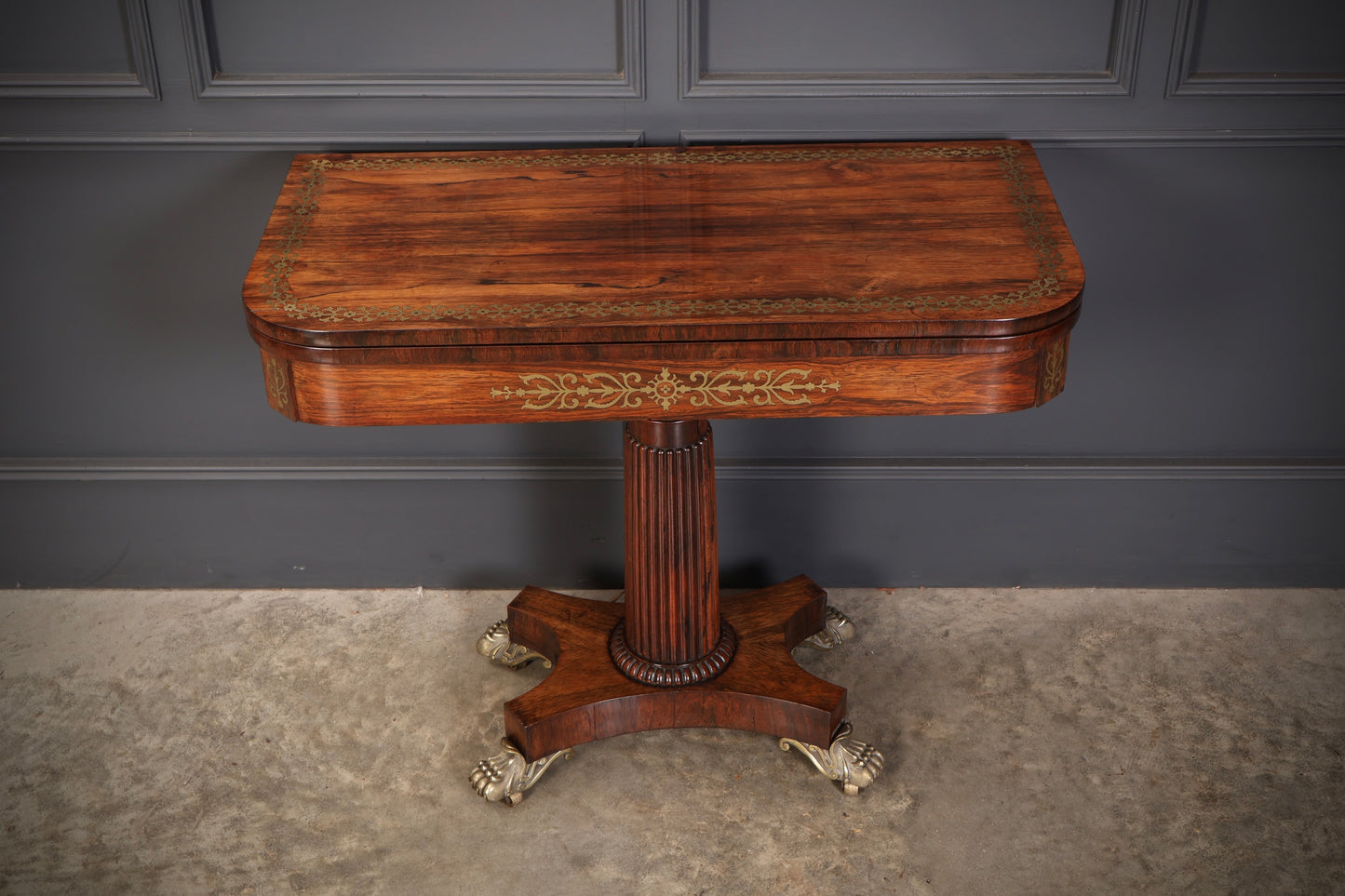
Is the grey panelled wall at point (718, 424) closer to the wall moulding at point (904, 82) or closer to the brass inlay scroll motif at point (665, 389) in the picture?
the wall moulding at point (904, 82)

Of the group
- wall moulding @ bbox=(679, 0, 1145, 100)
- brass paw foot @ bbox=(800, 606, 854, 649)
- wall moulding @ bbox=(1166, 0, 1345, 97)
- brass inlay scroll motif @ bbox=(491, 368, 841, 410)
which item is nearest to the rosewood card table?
brass inlay scroll motif @ bbox=(491, 368, 841, 410)

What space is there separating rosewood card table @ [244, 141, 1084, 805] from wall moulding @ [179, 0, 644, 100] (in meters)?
→ 0.15

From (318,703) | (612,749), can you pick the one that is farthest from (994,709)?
(318,703)

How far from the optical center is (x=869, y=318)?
1.78m

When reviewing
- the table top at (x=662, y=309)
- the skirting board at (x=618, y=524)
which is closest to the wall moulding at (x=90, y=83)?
the table top at (x=662, y=309)

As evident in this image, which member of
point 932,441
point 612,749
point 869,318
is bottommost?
point 612,749

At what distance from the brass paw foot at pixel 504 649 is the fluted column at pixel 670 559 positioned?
11.1 inches

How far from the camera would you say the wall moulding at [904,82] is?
2375mm

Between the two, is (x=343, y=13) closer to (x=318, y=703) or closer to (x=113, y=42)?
(x=113, y=42)

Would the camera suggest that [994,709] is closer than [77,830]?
No

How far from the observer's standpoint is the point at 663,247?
6.51 ft

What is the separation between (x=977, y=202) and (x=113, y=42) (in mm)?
1746

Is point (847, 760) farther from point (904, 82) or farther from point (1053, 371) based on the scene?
point (904, 82)

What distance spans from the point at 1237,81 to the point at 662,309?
1.39 meters
